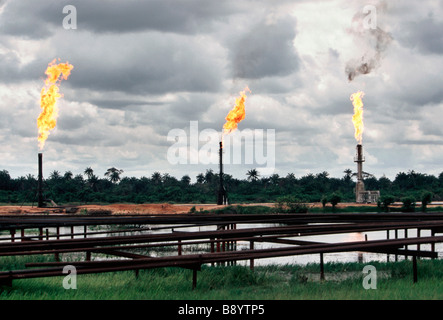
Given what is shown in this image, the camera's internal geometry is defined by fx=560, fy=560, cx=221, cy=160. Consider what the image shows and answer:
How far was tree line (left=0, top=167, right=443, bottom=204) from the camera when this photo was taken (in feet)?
233

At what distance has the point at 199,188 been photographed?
85.4 meters

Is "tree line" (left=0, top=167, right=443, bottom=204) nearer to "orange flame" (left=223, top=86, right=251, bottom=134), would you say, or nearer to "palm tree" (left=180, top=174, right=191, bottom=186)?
"palm tree" (left=180, top=174, right=191, bottom=186)

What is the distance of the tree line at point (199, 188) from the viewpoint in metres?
70.9

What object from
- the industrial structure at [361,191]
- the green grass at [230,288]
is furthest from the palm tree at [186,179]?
the green grass at [230,288]

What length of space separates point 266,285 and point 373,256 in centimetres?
1204

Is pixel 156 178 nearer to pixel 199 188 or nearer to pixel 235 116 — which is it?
pixel 199 188

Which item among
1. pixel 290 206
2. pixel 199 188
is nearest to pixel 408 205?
pixel 290 206

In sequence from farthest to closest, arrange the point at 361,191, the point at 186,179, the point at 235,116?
the point at 186,179 < the point at 361,191 < the point at 235,116

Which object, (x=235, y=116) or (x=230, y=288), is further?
(x=235, y=116)

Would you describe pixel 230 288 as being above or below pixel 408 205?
above

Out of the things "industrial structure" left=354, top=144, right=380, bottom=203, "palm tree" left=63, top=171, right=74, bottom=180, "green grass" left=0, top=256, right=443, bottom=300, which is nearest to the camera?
"green grass" left=0, top=256, right=443, bottom=300

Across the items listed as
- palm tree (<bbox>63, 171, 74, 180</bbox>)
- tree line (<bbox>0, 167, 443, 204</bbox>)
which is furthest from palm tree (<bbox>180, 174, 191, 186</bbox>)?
palm tree (<bbox>63, 171, 74, 180</bbox>)

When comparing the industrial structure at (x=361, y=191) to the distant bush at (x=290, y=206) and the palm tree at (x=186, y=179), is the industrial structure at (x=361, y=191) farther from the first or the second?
the palm tree at (x=186, y=179)
